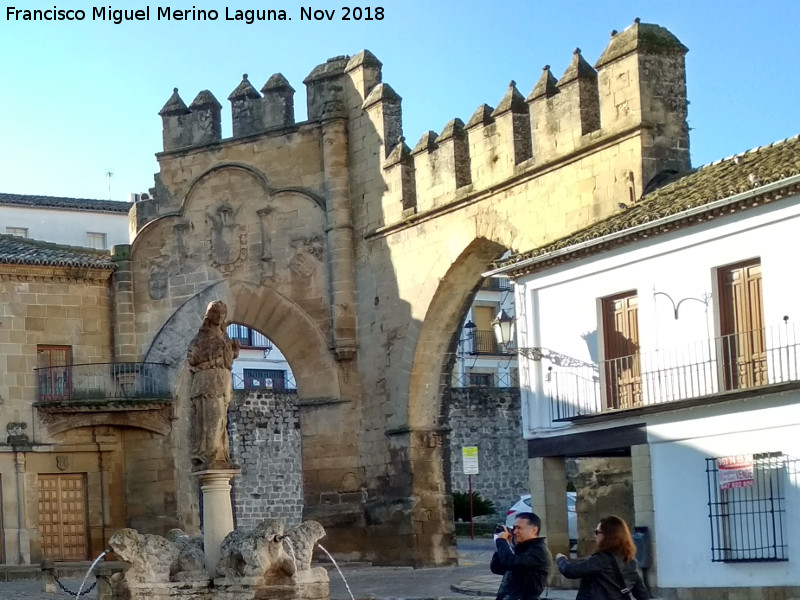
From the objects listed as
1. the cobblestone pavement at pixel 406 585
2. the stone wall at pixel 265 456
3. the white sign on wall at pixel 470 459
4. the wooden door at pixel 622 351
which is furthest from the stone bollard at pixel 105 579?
the stone wall at pixel 265 456

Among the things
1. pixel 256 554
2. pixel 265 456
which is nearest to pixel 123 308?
pixel 265 456

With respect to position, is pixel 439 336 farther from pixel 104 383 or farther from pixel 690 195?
pixel 690 195

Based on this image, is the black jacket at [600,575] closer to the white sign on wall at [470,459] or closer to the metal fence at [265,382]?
the white sign on wall at [470,459]

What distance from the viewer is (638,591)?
30.5ft

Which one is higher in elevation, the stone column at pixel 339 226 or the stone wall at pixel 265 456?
the stone column at pixel 339 226

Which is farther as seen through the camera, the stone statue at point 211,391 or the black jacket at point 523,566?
the stone statue at point 211,391

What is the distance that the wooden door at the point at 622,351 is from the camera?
60.3ft

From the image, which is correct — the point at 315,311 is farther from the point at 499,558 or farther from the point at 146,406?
the point at 499,558

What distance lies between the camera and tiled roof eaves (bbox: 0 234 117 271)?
26.2 m

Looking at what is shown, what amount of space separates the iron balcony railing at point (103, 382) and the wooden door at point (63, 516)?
126 cm

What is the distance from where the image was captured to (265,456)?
35562 mm

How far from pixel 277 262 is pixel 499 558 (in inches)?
646

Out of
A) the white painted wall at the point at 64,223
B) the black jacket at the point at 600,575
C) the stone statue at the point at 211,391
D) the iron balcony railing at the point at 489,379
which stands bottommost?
the black jacket at the point at 600,575

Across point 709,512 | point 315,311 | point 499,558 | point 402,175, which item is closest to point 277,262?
point 315,311
